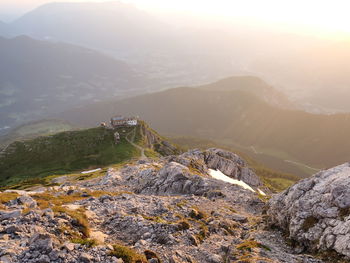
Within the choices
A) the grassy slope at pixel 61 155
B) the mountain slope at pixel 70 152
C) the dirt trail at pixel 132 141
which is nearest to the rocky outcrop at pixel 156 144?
the mountain slope at pixel 70 152

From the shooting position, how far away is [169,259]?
30.1 metres

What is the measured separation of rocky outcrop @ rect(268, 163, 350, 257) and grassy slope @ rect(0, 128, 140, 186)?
105m

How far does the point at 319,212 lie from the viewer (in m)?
38.3

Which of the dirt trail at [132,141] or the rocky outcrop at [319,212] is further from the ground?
the rocky outcrop at [319,212]

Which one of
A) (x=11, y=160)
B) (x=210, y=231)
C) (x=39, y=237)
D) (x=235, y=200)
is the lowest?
(x=11, y=160)

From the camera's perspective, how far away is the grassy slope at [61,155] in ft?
454

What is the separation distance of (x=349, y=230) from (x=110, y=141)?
144116 mm

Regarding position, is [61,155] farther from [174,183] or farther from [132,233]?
[132,233]

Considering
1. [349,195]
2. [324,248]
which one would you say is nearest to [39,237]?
[324,248]

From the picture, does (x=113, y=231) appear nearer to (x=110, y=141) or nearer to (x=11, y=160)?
(x=110, y=141)

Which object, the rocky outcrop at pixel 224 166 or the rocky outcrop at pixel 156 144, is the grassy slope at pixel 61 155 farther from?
the rocky outcrop at pixel 224 166

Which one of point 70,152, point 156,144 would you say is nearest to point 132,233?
point 70,152

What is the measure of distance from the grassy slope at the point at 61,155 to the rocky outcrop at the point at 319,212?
10508 centimetres

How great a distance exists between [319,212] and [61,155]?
145 meters
